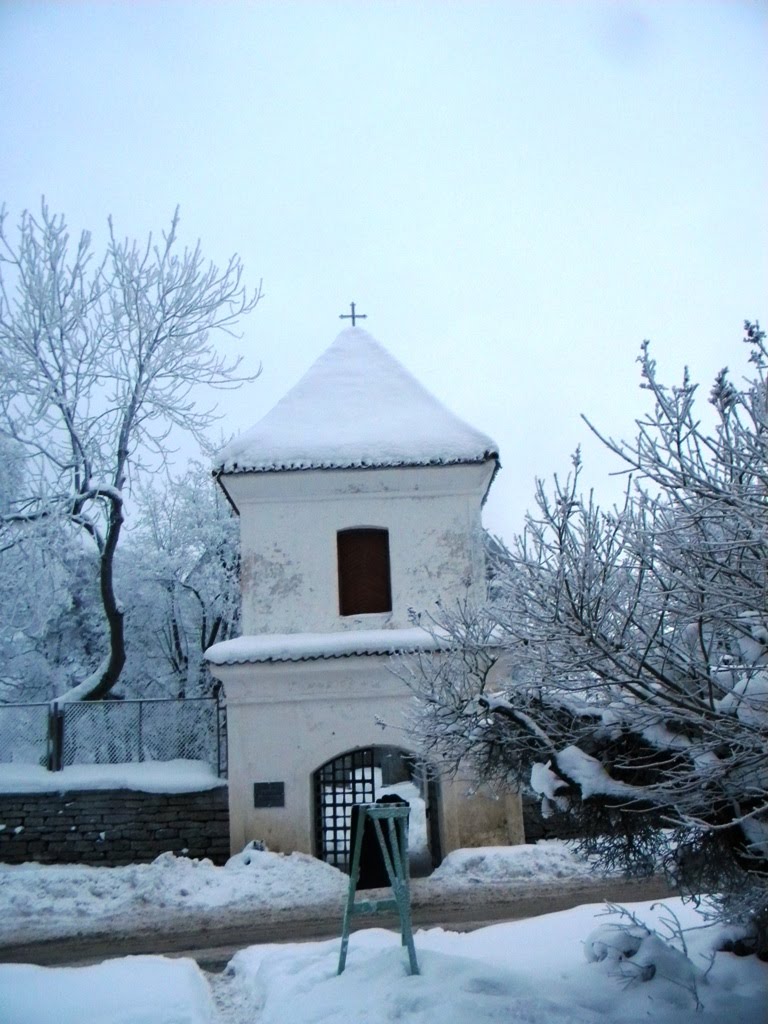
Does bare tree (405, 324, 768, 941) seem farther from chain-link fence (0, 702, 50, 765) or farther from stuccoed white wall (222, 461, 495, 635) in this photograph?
chain-link fence (0, 702, 50, 765)

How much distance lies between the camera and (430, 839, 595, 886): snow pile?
11.8m

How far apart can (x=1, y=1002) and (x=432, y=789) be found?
8229 millimetres

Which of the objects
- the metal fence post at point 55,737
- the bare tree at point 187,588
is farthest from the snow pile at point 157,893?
the bare tree at point 187,588

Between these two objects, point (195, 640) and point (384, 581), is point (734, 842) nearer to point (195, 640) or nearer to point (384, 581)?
point (384, 581)

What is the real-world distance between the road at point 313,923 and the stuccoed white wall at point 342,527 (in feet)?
14.8

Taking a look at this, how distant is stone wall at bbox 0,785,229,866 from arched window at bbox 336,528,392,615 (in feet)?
12.1

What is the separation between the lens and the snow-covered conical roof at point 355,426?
14023 millimetres

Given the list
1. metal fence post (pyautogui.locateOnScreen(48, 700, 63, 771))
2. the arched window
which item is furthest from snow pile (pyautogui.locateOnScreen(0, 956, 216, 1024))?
metal fence post (pyautogui.locateOnScreen(48, 700, 63, 771))

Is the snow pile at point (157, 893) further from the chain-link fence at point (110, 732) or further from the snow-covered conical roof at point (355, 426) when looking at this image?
the snow-covered conical roof at point (355, 426)

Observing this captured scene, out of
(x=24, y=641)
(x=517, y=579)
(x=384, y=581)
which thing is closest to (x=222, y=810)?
(x=384, y=581)

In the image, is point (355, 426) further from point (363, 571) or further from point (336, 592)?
point (336, 592)

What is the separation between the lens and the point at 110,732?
15.4 metres

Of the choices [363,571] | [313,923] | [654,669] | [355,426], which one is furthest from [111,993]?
[355,426]

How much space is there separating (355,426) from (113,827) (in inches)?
301
